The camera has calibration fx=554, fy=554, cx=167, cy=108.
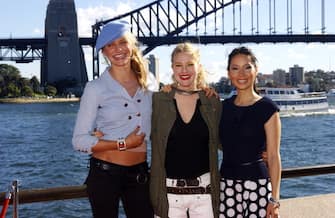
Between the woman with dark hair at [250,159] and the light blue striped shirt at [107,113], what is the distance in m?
0.34

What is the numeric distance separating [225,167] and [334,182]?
8.97 m

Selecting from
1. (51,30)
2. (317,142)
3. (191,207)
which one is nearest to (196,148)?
(191,207)

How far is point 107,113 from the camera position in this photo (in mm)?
2121

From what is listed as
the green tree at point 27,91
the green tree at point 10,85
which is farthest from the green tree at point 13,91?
the green tree at point 27,91

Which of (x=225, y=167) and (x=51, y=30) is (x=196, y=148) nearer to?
(x=225, y=167)

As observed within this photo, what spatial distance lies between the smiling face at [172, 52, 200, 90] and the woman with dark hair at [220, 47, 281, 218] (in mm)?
190

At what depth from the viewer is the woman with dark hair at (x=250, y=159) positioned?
211 centimetres

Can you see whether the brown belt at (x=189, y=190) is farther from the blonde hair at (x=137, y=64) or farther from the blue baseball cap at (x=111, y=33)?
the blue baseball cap at (x=111, y=33)

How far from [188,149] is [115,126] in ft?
0.97

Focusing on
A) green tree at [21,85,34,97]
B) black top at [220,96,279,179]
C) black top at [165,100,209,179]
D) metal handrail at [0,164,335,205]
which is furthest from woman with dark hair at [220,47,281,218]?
green tree at [21,85,34,97]

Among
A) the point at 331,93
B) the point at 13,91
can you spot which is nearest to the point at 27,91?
the point at 13,91

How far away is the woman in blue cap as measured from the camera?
211 centimetres

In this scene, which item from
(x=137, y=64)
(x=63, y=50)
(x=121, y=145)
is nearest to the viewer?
(x=121, y=145)

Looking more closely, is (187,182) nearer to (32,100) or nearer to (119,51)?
(119,51)
